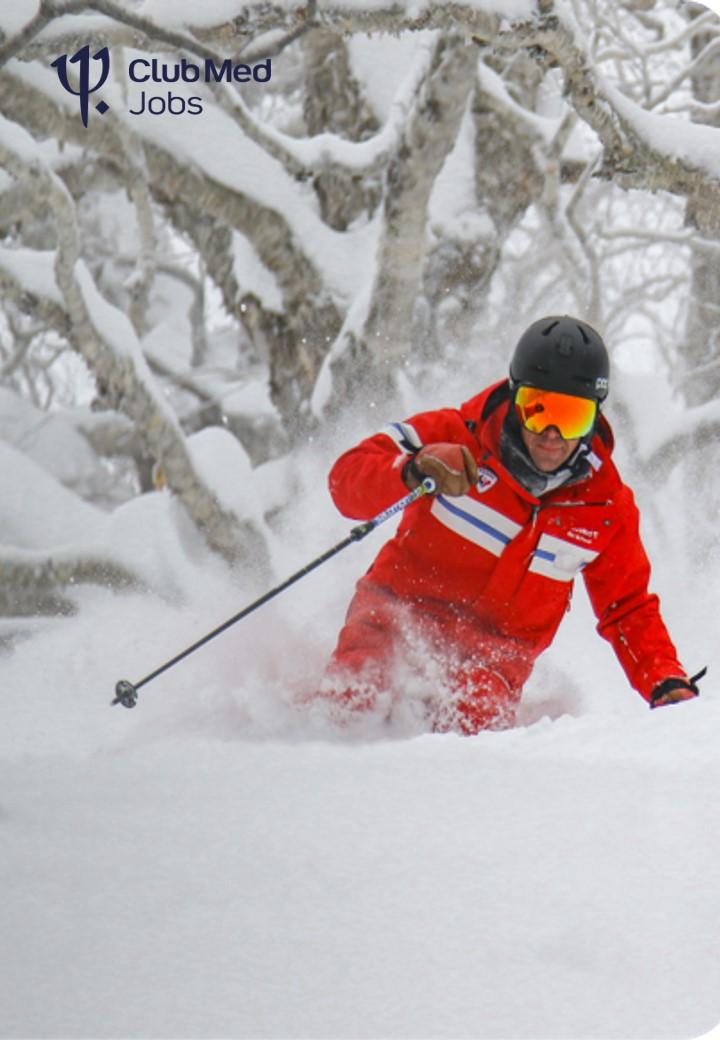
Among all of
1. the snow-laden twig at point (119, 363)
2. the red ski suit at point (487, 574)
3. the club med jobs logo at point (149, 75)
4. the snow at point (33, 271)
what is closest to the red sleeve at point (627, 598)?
the red ski suit at point (487, 574)

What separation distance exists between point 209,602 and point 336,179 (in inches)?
51.6

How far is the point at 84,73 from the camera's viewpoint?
2.74m

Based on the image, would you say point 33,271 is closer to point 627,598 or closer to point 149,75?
point 149,75

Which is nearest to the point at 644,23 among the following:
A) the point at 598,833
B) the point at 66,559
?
the point at 66,559

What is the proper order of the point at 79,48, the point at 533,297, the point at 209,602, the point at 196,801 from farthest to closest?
the point at 533,297 < the point at 209,602 < the point at 79,48 < the point at 196,801

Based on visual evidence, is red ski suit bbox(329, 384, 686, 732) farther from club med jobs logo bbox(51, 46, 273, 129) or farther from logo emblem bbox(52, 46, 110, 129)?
logo emblem bbox(52, 46, 110, 129)

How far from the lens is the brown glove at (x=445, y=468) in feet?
7.30

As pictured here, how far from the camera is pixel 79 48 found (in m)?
2.65

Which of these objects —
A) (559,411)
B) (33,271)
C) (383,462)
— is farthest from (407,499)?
(33,271)

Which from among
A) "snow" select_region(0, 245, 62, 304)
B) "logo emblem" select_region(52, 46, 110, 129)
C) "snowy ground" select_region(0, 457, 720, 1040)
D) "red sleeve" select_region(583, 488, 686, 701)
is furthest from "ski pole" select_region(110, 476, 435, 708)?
"snow" select_region(0, 245, 62, 304)

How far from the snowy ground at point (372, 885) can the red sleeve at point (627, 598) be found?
44cm

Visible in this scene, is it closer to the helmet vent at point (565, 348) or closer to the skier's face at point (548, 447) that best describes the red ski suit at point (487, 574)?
the skier's face at point (548, 447)

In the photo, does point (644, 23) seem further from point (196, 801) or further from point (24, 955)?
point (24, 955)

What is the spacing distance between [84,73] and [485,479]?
51.2 inches
